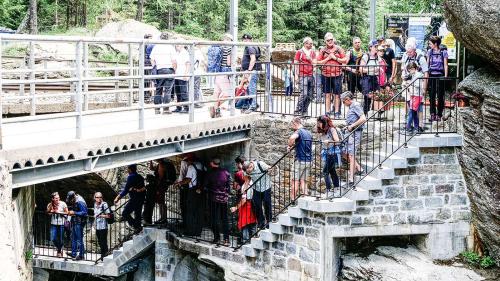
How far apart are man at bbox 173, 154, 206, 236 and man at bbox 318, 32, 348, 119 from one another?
3.07 metres

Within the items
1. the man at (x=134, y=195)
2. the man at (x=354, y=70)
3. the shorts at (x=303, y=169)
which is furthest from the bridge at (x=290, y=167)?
the man at (x=134, y=195)

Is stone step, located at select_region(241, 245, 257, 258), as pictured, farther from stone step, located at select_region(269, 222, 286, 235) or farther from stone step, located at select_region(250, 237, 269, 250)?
stone step, located at select_region(269, 222, 286, 235)

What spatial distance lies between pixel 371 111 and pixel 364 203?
2.57 m

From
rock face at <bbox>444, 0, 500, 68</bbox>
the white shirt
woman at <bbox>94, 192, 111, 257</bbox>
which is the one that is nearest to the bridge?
woman at <bbox>94, 192, 111, 257</bbox>

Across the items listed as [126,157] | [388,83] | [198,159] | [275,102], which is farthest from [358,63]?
[126,157]

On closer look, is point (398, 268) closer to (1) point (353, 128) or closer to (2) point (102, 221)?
(1) point (353, 128)

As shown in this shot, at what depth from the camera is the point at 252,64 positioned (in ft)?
55.8

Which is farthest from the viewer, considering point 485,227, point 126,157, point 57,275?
point 57,275

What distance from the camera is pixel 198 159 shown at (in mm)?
17297

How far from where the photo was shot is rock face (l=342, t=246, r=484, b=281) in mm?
14094

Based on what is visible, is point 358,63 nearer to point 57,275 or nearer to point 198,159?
point 198,159

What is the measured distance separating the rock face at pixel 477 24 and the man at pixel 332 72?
2.90 metres

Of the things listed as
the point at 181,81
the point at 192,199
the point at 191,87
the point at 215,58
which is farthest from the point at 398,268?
the point at 215,58

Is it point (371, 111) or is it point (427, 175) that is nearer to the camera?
point (427, 175)
